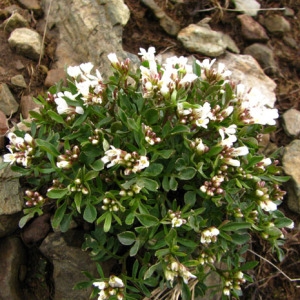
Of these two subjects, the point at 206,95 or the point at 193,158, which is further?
the point at 206,95

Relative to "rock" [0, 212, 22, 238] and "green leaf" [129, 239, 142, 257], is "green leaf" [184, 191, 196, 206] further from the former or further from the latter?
"rock" [0, 212, 22, 238]

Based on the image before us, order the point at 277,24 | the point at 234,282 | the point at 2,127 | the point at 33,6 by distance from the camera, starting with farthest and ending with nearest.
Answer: the point at 277,24, the point at 33,6, the point at 2,127, the point at 234,282

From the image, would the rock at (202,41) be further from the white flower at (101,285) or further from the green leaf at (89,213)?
the white flower at (101,285)

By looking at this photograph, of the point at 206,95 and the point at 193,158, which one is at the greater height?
the point at 206,95

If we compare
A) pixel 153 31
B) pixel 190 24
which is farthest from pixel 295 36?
pixel 153 31

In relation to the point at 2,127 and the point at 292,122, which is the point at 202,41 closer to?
the point at 292,122

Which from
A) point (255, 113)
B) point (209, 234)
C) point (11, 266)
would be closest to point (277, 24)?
point (255, 113)

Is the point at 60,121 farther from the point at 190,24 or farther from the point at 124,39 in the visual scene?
the point at 190,24

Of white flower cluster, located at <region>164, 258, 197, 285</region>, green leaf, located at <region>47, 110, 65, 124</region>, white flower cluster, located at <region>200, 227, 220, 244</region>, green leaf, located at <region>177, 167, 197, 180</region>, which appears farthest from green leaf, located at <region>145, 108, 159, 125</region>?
white flower cluster, located at <region>164, 258, 197, 285</region>
